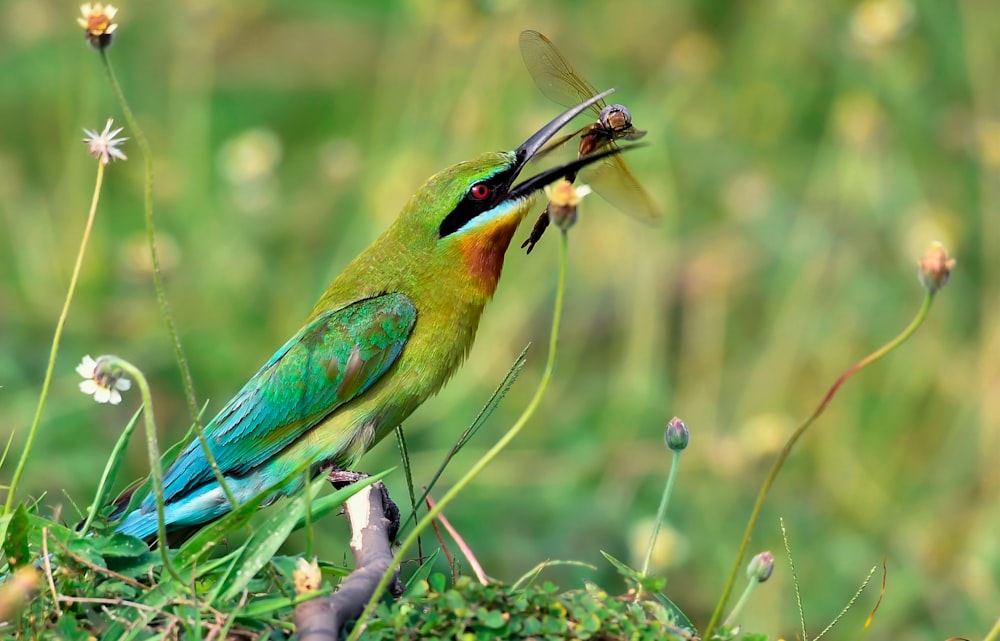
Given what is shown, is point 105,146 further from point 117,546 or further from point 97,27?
point 117,546

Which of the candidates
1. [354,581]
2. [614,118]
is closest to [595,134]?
[614,118]

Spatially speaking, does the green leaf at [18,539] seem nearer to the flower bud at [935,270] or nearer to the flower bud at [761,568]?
the flower bud at [761,568]

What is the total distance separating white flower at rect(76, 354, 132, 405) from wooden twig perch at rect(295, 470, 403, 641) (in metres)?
0.30

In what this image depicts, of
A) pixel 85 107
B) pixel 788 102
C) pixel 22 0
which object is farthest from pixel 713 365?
pixel 22 0

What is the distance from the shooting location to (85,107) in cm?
466

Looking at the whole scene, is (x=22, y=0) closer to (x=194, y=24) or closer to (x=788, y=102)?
(x=194, y=24)

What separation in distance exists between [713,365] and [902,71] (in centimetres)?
115

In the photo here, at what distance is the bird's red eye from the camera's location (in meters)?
2.54

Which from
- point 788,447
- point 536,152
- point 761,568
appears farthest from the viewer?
point 536,152

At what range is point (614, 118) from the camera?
259cm

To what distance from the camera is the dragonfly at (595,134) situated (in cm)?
243

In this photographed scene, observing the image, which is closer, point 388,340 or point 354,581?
point 354,581

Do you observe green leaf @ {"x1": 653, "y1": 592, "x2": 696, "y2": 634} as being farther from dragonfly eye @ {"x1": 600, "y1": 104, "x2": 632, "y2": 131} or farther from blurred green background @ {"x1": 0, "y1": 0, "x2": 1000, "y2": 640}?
blurred green background @ {"x1": 0, "y1": 0, "x2": 1000, "y2": 640}

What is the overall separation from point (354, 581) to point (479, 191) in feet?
3.90
